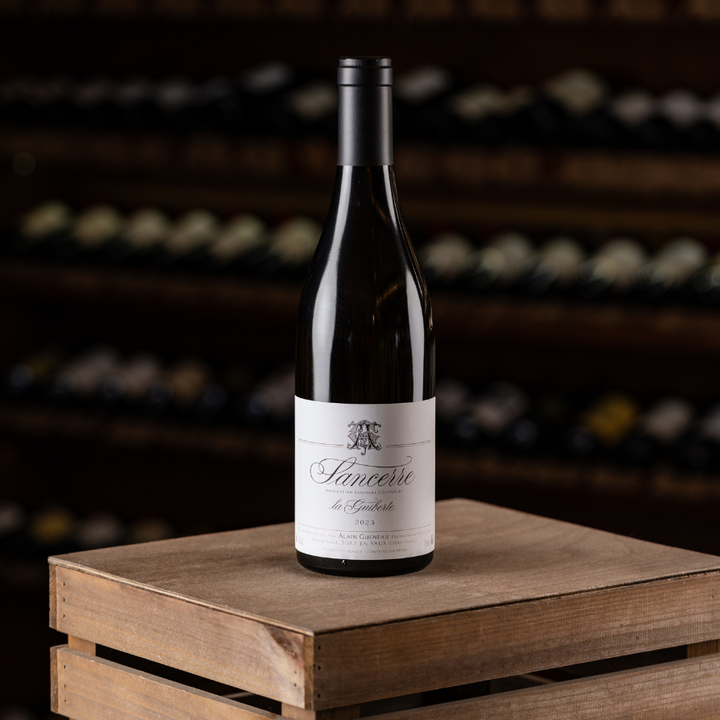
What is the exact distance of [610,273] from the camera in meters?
2.26

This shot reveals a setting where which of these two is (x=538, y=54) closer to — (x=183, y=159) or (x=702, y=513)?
(x=183, y=159)

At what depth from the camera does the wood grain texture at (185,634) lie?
70 centimetres

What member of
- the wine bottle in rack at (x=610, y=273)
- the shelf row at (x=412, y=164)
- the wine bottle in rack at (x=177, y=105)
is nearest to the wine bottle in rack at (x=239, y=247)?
the shelf row at (x=412, y=164)

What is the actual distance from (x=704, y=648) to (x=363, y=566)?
26 cm

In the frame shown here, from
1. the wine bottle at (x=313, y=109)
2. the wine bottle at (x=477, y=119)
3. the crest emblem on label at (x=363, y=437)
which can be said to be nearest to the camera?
the crest emblem on label at (x=363, y=437)

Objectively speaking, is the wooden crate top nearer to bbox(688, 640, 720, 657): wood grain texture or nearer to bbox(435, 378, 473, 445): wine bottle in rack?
bbox(688, 640, 720, 657): wood grain texture

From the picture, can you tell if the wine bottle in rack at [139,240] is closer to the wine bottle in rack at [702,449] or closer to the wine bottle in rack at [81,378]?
the wine bottle in rack at [81,378]

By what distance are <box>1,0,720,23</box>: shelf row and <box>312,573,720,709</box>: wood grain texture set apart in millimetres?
1578

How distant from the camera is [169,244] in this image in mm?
2617

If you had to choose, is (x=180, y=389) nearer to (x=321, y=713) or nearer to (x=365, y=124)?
(x=365, y=124)

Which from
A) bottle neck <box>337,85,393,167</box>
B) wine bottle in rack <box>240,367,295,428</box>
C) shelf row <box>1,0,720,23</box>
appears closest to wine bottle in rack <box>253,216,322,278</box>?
wine bottle in rack <box>240,367,295,428</box>

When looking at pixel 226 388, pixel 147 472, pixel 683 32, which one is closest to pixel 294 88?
Answer: pixel 226 388

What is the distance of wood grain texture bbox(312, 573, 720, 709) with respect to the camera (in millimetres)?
695

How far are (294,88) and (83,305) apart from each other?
0.84m
